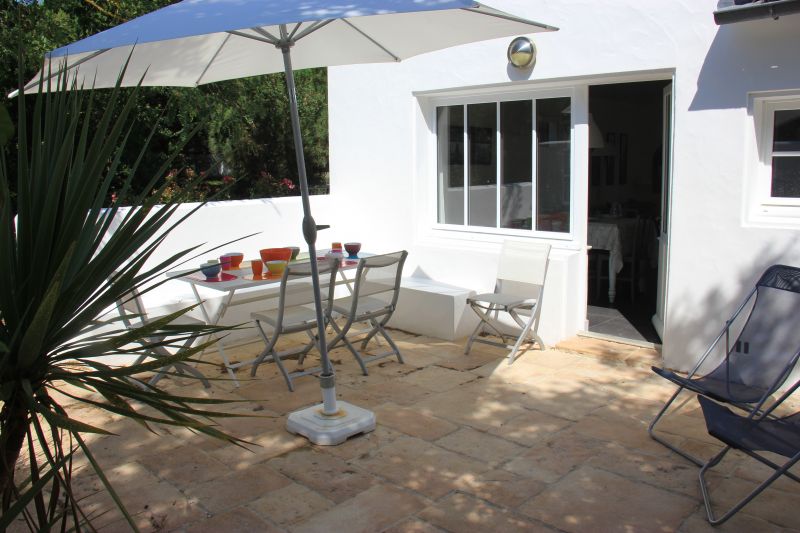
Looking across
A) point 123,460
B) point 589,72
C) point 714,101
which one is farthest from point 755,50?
point 123,460

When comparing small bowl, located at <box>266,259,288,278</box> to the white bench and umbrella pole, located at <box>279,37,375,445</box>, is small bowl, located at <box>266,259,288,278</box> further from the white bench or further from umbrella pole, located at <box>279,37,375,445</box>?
the white bench

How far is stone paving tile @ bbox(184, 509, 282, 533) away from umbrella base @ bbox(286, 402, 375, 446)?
34.0 inches

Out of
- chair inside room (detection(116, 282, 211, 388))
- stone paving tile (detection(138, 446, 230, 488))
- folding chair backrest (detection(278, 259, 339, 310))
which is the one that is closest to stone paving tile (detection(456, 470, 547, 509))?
stone paving tile (detection(138, 446, 230, 488))

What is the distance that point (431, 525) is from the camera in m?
3.20

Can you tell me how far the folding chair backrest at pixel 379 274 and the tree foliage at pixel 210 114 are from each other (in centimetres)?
361

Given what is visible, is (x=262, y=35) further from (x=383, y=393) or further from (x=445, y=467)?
(x=445, y=467)

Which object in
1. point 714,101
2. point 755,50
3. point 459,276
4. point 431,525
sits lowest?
point 431,525

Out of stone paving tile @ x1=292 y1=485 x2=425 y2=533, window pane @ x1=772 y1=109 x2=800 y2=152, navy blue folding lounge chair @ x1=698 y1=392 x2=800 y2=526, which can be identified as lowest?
stone paving tile @ x1=292 y1=485 x2=425 y2=533

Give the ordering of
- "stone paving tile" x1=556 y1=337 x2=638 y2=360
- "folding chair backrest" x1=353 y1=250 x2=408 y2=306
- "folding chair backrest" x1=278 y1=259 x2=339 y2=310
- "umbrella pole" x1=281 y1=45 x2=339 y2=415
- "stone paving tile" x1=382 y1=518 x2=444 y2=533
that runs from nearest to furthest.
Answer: "stone paving tile" x1=382 y1=518 x2=444 y2=533
"umbrella pole" x1=281 y1=45 x2=339 y2=415
"folding chair backrest" x1=278 y1=259 x2=339 y2=310
"folding chair backrest" x1=353 y1=250 x2=408 y2=306
"stone paving tile" x1=556 y1=337 x2=638 y2=360

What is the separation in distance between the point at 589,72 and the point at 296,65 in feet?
7.75

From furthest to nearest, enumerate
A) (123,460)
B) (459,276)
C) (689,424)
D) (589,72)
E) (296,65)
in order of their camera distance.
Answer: (459,276) → (589,72) → (296,65) → (689,424) → (123,460)

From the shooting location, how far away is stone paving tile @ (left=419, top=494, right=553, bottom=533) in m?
3.16

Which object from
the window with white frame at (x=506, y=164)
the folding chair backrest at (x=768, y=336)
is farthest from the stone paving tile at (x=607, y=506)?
the window with white frame at (x=506, y=164)

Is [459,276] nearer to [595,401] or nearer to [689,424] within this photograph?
[595,401]
